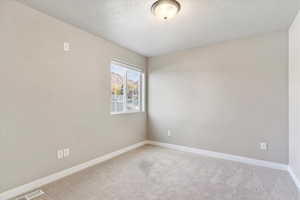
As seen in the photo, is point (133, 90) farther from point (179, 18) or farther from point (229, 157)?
point (229, 157)

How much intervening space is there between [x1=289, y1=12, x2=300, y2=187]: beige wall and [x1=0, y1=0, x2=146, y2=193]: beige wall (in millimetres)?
3171

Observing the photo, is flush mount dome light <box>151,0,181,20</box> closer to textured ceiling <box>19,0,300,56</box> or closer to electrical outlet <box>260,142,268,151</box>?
textured ceiling <box>19,0,300,56</box>

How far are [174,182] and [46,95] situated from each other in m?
2.29

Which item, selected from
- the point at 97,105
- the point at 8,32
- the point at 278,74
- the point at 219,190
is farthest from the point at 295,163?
the point at 8,32

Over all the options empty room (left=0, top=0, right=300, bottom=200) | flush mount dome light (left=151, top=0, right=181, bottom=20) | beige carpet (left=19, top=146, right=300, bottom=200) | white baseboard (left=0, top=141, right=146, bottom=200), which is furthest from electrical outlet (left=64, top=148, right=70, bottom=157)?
flush mount dome light (left=151, top=0, right=181, bottom=20)

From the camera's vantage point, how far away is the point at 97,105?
3.10 m

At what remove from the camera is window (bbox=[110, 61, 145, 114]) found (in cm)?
363

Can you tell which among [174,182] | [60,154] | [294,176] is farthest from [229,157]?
[60,154]

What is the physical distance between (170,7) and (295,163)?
290cm

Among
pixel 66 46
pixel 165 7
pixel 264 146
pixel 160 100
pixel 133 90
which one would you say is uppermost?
pixel 165 7

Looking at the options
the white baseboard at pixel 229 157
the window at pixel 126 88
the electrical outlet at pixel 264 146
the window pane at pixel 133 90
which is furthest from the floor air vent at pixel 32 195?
the electrical outlet at pixel 264 146

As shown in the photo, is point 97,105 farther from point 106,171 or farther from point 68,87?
point 106,171

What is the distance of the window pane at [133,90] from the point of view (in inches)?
161

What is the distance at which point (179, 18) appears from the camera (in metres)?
2.42
